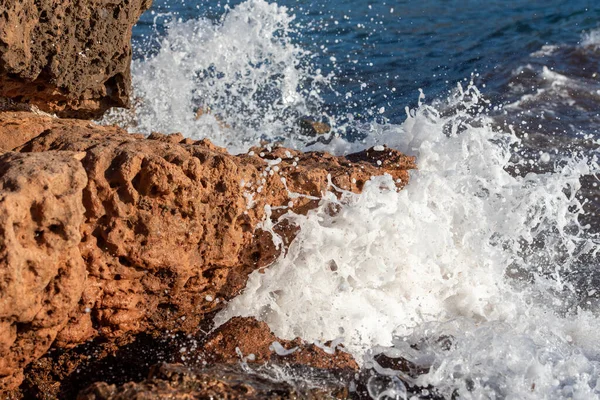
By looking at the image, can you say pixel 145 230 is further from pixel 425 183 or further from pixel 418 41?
pixel 418 41

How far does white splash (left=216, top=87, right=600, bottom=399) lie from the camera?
302 cm

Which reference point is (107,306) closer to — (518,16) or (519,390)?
(519,390)

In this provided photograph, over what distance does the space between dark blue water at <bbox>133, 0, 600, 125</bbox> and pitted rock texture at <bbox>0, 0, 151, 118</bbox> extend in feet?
10.7

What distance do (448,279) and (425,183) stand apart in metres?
0.59

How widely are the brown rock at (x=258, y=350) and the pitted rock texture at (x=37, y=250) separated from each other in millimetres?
601

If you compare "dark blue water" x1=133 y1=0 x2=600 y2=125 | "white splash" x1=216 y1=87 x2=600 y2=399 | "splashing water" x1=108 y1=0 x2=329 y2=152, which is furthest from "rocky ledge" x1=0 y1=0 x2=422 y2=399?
"dark blue water" x1=133 y1=0 x2=600 y2=125

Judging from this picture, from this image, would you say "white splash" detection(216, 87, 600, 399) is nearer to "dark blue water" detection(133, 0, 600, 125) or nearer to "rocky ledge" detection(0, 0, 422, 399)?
"rocky ledge" detection(0, 0, 422, 399)

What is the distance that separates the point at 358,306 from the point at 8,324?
1693mm

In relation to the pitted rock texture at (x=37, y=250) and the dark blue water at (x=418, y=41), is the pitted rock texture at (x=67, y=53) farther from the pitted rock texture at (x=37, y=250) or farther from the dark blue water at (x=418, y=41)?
the dark blue water at (x=418, y=41)

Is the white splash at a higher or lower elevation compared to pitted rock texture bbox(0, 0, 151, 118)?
lower

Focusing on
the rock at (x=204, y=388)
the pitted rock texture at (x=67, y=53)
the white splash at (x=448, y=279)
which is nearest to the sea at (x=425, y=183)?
the white splash at (x=448, y=279)

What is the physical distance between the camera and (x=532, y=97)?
7059mm

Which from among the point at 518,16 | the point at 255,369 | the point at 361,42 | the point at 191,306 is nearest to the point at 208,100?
the point at 361,42

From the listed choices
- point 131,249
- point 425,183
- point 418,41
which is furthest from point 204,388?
point 418,41
